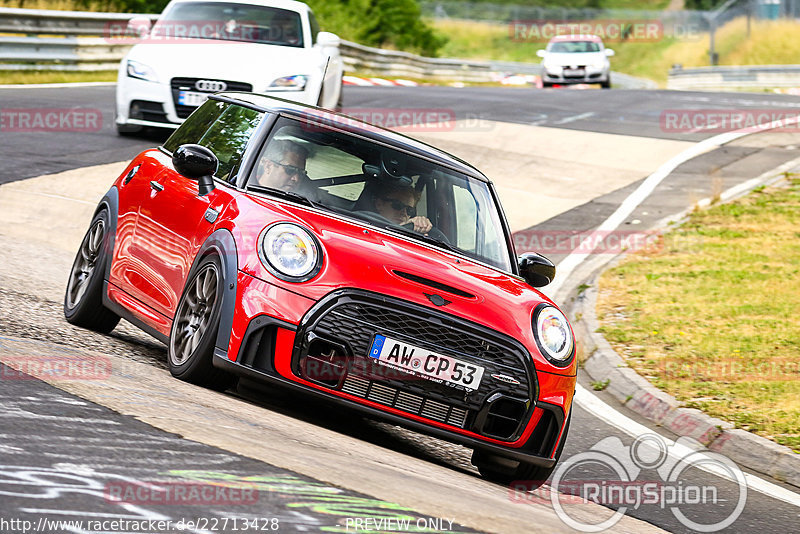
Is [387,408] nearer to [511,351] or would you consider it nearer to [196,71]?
[511,351]

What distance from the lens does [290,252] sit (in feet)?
17.2

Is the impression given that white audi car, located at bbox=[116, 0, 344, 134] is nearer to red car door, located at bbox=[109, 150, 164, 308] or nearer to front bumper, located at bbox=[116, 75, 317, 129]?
front bumper, located at bbox=[116, 75, 317, 129]

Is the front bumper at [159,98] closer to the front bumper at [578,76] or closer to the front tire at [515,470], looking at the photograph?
the front tire at [515,470]

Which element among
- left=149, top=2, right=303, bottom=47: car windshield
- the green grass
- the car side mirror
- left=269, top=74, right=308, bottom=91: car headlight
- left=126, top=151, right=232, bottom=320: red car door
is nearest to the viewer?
left=126, top=151, right=232, bottom=320: red car door

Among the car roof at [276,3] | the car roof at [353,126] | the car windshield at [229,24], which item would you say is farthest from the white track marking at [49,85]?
the car roof at [353,126]

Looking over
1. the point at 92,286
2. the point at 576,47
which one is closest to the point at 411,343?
the point at 92,286

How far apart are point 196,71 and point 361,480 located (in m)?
9.96

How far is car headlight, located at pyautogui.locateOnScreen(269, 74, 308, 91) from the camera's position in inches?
535

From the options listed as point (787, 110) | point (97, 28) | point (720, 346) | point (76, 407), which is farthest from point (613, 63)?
point (76, 407)

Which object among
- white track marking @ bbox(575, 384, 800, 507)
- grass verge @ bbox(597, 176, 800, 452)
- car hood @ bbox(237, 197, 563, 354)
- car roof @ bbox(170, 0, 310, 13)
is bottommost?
white track marking @ bbox(575, 384, 800, 507)

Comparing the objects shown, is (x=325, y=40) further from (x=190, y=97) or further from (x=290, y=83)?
(x=190, y=97)

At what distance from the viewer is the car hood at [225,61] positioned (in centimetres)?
1341

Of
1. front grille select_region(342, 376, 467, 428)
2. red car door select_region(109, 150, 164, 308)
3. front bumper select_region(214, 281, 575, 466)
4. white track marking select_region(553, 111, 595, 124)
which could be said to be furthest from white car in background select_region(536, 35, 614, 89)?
front grille select_region(342, 376, 467, 428)

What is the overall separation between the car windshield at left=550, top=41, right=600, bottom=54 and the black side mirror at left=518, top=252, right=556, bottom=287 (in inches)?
1144
